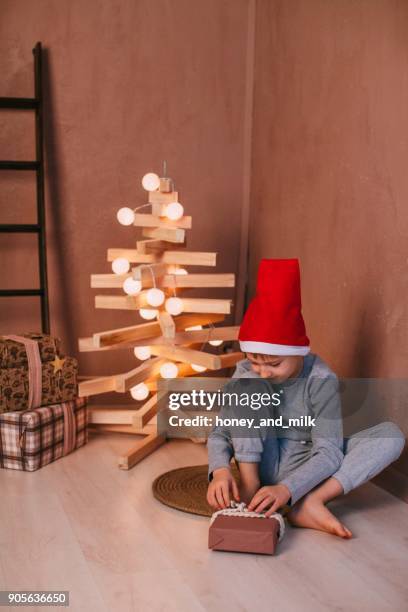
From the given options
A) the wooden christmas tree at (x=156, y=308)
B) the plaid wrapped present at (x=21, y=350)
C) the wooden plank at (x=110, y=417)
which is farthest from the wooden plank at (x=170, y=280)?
the wooden plank at (x=110, y=417)

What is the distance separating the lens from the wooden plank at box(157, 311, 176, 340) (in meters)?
2.46

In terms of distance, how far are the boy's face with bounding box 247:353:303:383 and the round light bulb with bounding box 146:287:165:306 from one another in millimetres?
469

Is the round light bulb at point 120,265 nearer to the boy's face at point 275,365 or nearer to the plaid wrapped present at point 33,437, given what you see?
the plaid wrapped present at point 33,437

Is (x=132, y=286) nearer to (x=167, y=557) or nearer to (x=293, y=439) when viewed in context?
(x=293, y=439)

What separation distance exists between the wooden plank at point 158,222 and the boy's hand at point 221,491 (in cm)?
92

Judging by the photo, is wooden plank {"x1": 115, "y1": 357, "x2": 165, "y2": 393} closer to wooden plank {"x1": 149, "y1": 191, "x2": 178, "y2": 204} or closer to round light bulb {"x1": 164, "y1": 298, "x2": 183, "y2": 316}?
round light bulb {"x1": 164, "y1": 298, "x2": 183, "y2": 316}

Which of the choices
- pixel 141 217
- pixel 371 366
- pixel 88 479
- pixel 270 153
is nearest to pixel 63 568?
pixel 88 479

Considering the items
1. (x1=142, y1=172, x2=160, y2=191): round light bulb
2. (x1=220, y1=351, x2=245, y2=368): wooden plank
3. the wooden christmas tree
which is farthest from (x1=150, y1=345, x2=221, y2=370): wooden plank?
(x1=142, y1=172, x2=160, y2=191): round light bulb

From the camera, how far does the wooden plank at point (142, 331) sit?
7.89 ft

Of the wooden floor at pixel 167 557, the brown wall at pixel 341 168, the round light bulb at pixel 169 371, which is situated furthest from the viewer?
the round light bulb at pixel 169 371

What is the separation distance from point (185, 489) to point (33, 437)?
51 centimetres

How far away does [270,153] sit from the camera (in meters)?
2.91

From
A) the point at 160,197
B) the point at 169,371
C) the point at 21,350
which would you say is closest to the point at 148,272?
the point at 160,197

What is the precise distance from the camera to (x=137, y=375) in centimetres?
250
